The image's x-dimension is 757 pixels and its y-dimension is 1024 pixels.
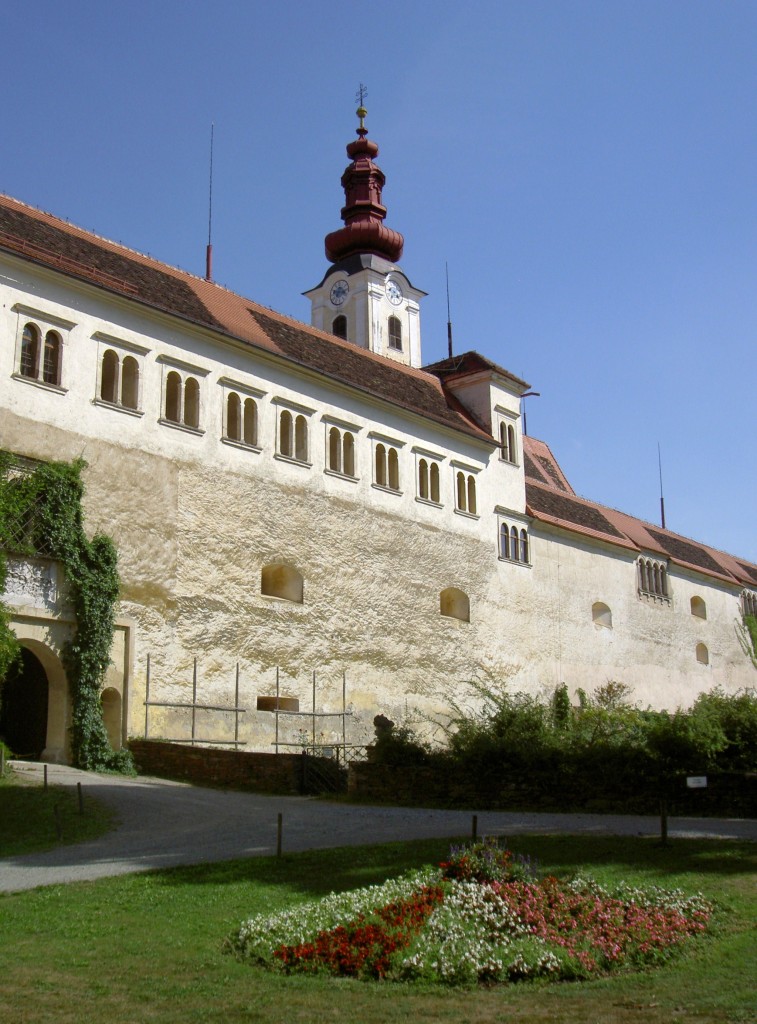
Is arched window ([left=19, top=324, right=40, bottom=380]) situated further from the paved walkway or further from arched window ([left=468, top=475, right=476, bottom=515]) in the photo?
arched window ([left=468, top=475, right=476, bottom=515])

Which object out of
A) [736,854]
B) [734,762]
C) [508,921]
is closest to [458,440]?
[734,762]

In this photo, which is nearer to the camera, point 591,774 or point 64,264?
point 591,774

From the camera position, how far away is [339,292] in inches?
2122

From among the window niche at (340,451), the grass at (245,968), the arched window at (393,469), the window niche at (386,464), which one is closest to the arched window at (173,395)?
the window niche at (340,451)

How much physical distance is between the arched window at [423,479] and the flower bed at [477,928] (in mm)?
23418

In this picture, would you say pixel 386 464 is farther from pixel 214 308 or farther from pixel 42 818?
pixel 42 818

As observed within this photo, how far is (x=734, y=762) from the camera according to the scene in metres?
18.7

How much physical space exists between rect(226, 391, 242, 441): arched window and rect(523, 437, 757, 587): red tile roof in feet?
45.3

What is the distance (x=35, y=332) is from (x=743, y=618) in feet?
128

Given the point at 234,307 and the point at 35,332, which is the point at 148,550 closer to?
the point at 35,332

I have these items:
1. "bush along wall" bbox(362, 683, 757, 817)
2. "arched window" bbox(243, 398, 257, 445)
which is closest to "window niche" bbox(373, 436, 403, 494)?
"arched window" bbox(243, 398, 257, 445)

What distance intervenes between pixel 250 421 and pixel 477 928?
2059 centimetres

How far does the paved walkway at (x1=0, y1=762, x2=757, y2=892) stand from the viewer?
43.8 ft

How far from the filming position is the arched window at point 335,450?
31.0m
